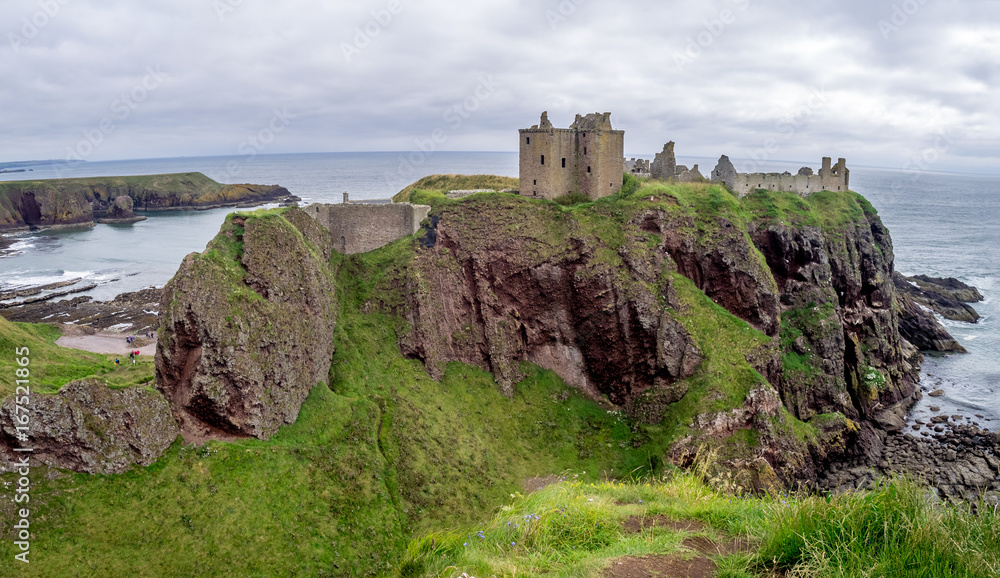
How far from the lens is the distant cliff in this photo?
139 meters

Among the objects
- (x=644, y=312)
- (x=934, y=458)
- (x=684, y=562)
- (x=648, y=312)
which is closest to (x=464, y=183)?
(x=644, y=312)

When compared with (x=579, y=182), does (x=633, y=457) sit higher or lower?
lower

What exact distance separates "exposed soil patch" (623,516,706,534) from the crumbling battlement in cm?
3601

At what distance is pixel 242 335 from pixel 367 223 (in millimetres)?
18653

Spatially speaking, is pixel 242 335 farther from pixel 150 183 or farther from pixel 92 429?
pixel 150 183

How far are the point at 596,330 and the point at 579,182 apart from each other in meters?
14.0

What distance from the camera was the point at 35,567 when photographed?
20.4 m

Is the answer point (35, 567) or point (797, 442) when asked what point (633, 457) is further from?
point (35, 567)

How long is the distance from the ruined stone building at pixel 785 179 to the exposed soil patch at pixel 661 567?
53.3 m

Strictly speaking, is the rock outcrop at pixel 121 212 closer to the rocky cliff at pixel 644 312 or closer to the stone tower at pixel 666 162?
the rocky cliff at pixel 644 312

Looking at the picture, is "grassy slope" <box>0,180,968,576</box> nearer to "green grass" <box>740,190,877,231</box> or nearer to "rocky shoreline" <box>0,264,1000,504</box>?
"green grass" <box>740,190,877,231</box>

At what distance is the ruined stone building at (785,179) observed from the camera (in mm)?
58469

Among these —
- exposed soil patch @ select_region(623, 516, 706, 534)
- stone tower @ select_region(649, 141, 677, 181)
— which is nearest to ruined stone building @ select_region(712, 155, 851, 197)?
stone tower @ select_region(649, 141, 677, 181)

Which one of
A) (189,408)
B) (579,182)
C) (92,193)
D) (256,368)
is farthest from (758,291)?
(92,193)
